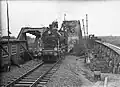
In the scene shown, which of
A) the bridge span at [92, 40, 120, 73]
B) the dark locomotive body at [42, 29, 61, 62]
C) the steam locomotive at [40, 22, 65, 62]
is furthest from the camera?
the dark locomotive body at [42, 29, 61, 62]

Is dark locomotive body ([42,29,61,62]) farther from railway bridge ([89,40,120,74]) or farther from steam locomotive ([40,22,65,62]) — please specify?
railway bridge ([89,40,120,74])

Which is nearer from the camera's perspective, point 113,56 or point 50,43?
point 113,56

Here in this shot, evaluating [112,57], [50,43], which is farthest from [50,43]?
[112,57]

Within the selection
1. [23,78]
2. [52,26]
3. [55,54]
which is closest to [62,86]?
[23,78]

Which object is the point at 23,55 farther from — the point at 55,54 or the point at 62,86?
the point at 62,86

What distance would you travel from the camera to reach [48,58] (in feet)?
45.8

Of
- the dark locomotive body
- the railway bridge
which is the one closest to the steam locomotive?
the dark locomotive body

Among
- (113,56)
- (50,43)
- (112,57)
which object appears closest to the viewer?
(113,56)

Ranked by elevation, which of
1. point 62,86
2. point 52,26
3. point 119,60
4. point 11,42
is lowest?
point 62,86

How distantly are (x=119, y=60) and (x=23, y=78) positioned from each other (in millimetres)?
5867

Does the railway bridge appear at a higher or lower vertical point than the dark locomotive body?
lower

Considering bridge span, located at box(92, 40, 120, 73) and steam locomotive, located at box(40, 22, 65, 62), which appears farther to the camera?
steam locomotive, located at box(40, 22, 65, 62)

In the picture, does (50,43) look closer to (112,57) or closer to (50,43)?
(50,43)

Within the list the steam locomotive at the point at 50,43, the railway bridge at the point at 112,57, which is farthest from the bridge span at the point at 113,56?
the steam locomotive at the point at 50,43
